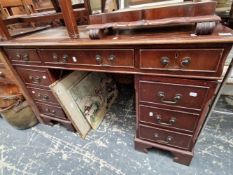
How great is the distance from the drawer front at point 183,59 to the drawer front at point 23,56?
0.77 meters

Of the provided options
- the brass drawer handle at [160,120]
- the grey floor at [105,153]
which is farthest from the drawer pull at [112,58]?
the grey floor at [105,153]

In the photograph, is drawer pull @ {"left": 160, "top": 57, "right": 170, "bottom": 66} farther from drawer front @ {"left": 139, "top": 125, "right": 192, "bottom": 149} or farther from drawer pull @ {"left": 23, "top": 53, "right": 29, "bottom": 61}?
drawer pull @ {"left": 23, "top": 53, "right": 29, "bottom": 61}

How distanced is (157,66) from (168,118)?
0.36 metres

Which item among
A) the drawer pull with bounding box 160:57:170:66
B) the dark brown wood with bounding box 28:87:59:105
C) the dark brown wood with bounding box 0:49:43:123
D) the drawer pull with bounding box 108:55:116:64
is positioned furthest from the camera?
the dark brown wood with bounding box 28:87:59:105

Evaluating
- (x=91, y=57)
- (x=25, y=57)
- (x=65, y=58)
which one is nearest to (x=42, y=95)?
(x=25, y=57)

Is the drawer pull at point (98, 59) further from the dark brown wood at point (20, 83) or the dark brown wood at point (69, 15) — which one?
the dark brown wood at point (20, 83)

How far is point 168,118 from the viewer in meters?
0.93

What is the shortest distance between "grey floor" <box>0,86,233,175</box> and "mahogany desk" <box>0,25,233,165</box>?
12 cm

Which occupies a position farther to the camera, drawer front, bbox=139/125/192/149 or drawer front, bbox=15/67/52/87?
drawer front, bbox=15/67/52/87

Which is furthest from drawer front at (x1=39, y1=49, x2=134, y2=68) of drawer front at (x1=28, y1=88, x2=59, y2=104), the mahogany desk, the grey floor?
the grey floor

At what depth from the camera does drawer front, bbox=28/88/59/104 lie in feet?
4.17

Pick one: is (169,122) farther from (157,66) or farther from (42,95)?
(42,95)

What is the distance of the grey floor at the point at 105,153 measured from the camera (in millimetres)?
1086

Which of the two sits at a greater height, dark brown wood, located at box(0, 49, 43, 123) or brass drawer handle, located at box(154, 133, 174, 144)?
dark brown wood, located at box(0, 49, 43, 123)
